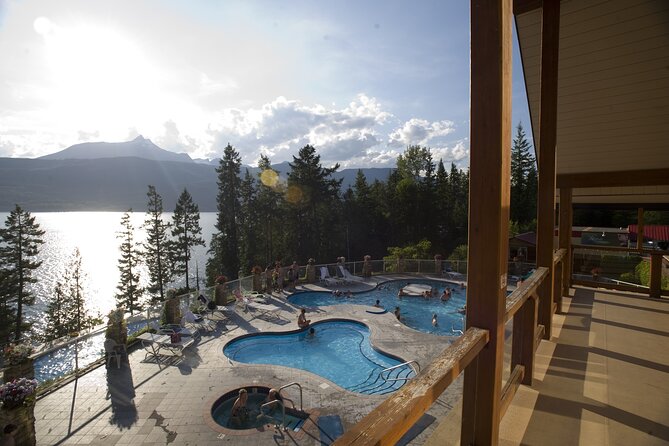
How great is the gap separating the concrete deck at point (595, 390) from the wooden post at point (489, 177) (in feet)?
4.03

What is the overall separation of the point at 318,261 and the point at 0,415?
114ft

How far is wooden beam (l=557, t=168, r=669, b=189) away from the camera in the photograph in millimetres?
7539

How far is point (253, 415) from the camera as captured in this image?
7316 mm

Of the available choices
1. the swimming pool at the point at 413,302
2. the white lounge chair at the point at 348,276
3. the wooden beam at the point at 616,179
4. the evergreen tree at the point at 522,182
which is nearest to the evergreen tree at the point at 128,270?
the white lounge chair at the point at 348,276

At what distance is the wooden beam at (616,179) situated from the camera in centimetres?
754

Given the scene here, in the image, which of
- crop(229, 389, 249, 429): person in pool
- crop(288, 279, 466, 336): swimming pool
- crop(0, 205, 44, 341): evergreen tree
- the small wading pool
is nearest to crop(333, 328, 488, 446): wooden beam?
the small wading pool

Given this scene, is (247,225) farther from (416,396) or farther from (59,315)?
(416,396)

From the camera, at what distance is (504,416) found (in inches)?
125

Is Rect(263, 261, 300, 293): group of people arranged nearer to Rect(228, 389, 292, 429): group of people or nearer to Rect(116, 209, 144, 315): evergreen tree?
Rect(228, 389, 292, 429): group of people

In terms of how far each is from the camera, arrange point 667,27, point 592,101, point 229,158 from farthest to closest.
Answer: point 229,158 → point 592,101 → point 667,27

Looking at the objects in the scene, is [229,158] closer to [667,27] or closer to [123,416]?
[123,416]

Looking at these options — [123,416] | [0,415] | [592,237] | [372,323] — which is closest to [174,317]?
[123,416]

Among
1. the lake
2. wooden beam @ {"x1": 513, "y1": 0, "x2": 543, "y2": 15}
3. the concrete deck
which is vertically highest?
wooden beam @ {"x1": 513, "y1": 0, "x2": 543, "y2": 15}

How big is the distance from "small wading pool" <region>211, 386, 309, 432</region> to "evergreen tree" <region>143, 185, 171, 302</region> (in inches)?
1317
